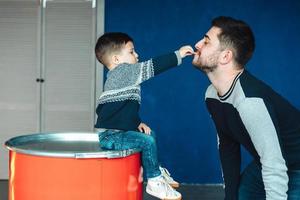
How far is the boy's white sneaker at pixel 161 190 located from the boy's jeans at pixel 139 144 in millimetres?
33

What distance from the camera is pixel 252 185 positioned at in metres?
2.05

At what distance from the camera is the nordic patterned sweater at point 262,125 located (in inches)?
64.0

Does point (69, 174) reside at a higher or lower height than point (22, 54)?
lower

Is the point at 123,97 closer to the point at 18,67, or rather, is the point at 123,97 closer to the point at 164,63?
the point at 164,63

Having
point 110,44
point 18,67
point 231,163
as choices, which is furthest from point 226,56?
point 18,67

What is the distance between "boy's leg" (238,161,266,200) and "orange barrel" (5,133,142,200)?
1.56ft

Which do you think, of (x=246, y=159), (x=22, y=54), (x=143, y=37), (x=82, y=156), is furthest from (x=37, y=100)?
(x=82, y=156)

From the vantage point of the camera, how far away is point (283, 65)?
4.11 metres

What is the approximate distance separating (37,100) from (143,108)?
92cm

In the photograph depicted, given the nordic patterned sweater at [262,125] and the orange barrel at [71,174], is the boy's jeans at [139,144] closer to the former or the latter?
the orange barrel at [71,174]

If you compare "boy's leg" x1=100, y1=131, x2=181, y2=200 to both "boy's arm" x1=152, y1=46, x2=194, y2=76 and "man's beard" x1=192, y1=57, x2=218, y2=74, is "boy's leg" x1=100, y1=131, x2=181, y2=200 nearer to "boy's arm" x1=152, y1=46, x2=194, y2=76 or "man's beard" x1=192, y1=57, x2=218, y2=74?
"boy's arm" x1=152, y1=46, x2=194, y2=76

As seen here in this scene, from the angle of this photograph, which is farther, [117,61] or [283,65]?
[283,65]

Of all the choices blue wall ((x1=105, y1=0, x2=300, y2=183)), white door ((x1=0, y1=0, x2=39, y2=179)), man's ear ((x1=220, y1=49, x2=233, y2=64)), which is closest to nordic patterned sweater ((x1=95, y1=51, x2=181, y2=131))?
man's ear ((x1=220, y1=49, x2=233, y2=64))

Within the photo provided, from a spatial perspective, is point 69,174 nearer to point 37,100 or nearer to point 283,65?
point 37,100
